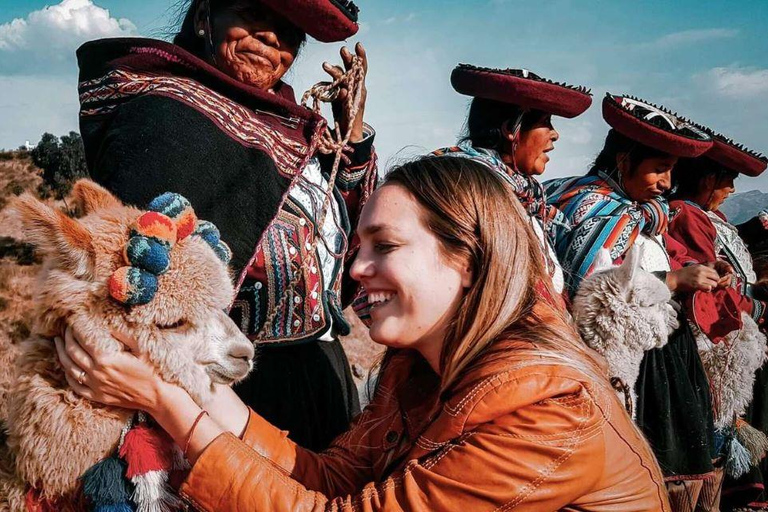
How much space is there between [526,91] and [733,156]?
2601 mm

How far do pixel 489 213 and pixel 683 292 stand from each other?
7.62 feet

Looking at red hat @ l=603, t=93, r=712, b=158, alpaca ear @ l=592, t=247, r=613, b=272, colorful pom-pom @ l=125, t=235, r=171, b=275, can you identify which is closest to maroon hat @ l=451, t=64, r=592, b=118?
red hat @ l=603, t=93, r=712, b=158

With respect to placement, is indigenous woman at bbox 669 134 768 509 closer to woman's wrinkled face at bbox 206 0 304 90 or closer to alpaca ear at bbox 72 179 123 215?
woman's wrinkled face at bbox 206 0 304 90

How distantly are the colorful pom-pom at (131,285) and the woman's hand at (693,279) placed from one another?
9.47 feet

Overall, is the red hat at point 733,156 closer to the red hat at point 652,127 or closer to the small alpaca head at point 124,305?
the red hat at point 652,127

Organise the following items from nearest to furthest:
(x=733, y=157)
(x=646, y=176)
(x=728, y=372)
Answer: (x=646, y=176) → (x=728, y=372) → (x=733, y=157)

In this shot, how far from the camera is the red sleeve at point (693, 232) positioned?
427 cm

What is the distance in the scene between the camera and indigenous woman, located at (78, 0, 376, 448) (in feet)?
5.60

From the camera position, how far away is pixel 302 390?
2.14m

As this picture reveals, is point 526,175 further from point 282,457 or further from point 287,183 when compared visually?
point 282,457

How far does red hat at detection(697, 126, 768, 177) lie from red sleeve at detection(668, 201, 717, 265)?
0.72 meters

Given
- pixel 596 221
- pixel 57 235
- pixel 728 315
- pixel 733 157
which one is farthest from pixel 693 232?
pixel 57 235

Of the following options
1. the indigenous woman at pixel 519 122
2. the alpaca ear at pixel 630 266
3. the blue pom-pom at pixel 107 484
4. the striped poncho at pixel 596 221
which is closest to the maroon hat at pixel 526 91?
the indigenous woman at pixel 519 122

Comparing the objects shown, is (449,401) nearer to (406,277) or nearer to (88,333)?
(406,277)
